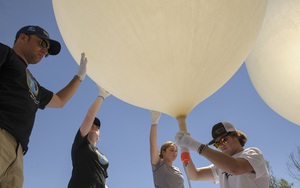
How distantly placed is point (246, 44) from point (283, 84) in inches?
32.8

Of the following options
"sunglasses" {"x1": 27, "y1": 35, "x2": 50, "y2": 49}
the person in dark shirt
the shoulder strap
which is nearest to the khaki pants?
the person in dark shirt

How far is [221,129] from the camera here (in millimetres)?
1845

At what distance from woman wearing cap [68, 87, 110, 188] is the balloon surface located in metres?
0.41

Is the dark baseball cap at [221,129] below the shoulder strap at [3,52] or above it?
below

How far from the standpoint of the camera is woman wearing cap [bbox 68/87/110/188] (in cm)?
191

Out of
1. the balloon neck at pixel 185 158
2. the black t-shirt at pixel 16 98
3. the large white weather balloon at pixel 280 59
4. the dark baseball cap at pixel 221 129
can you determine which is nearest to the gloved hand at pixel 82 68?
the black t-shirt at pixel 16 98

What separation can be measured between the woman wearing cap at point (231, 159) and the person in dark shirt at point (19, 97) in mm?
824

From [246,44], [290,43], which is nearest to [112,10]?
[246,44]

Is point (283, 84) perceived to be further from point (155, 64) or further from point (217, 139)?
point (155, 64)

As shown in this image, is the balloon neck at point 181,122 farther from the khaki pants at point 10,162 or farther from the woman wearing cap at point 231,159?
the khaki pants at point 10,162

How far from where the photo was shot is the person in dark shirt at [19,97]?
1120 millimetres

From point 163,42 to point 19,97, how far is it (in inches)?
31.1

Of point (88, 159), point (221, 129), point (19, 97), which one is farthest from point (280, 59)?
point (19, 97)

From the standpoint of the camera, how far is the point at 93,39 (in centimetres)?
165
